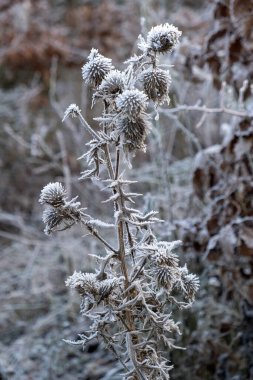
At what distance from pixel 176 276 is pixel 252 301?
878mm

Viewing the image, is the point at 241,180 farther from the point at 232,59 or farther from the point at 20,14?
the point at 20,14

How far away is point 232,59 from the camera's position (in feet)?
8.52

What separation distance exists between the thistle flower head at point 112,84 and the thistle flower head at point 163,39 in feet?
0.33

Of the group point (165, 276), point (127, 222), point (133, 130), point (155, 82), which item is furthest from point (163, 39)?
point (165, 276)

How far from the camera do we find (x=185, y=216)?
9.41 ft

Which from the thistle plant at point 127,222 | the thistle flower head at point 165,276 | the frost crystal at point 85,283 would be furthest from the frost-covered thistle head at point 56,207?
the thistle flower head at point 165,276

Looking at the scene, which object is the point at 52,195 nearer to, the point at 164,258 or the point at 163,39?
the point at 164,258

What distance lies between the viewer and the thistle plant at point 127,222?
1.37m

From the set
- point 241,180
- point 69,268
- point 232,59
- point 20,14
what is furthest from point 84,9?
point 241,180

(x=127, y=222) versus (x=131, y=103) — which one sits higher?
(x=131, y=103)

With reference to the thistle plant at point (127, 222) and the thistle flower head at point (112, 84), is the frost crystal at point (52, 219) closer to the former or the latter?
the thistle plant at point (127, 222)

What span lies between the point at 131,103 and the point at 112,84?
118 mm

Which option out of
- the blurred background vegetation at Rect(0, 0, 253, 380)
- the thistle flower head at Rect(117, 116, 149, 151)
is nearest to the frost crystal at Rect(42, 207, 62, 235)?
the thistle flower head at Rect(117, 116, 149, 151)

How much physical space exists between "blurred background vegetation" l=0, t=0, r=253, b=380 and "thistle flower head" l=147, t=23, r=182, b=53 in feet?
0.36
